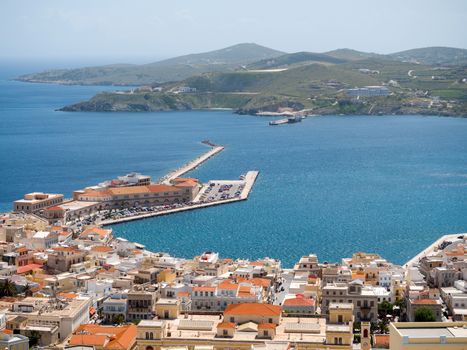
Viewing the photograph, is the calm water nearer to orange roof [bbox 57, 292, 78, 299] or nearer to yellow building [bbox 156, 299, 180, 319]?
orange roof [bbox 57, 292, 78, 299]

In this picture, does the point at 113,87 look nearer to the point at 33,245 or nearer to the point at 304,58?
the point at 304,58

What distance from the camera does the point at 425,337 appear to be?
10.8m

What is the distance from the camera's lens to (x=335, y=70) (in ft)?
Result: 386

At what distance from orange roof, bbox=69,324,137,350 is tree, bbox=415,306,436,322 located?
6295 mm

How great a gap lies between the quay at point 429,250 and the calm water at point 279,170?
1.51ft

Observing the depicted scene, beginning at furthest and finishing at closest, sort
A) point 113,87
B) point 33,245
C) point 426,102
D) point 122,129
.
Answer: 1. point 113,87
2. point 426,102
3. point 122,129
4. point 33,245

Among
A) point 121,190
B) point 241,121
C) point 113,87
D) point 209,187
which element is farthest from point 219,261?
point 113,87

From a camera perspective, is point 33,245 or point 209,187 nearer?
point 33,245

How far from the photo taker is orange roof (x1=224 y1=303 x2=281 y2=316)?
62.3ft

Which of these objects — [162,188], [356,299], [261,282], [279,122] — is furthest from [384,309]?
[279,122]

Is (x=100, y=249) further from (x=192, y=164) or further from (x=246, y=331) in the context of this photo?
(x=192, y=164)

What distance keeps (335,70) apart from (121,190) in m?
78.5

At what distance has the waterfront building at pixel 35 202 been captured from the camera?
3809 centimetres

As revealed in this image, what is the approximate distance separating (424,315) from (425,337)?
10511 mm
